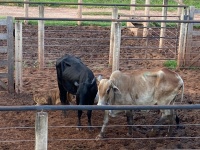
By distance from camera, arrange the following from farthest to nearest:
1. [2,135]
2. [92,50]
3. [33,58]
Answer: [92,50] → [33,58] → [2,135]

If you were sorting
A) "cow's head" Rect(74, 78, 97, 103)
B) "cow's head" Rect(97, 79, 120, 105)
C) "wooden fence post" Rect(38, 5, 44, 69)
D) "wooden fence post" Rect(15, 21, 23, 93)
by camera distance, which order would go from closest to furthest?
"cow's head" Rect(97, 79, 120, 105) < "cow's head" Rect(74, 78, 97, 103) < "wooden fence post" Rect(15, 21, 23, 93) < "wooden fence post" Rect(38, 5, 44, 69)

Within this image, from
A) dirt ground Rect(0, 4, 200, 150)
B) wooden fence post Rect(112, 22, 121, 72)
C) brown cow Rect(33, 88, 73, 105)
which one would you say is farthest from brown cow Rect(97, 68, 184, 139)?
wooden fence post Rect(112, 22, 121, 72)

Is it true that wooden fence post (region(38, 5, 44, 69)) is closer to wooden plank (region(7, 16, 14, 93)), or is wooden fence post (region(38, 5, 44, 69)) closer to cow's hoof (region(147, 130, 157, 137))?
wooden plank (region(7, 16, 14, 93))

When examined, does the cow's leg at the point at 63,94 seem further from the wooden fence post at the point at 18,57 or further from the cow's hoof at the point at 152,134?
the cow's hoof at the point at 152,134

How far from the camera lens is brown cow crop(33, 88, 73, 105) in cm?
957

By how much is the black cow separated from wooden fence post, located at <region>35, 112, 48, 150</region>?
3.75 meters

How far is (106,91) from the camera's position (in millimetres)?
7957

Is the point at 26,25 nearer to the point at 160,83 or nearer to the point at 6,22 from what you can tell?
the point at 6,22

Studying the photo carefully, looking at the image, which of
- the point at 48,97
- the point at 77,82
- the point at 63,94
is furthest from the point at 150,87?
the point at 48,97

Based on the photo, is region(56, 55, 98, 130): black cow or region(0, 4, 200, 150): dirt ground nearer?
region(0, 4, 200, 150): dirt ground

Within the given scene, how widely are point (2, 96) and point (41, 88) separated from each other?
926mm

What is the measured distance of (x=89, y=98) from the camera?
8664 mm

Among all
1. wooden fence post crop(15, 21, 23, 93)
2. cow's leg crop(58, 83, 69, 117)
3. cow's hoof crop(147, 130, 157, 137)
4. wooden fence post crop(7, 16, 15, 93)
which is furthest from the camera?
wooden fence post crop(7, 16, 15, 93)

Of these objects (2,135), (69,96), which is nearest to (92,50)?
(69,96)
